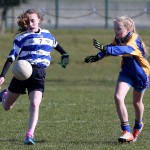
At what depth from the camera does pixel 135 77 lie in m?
9.73

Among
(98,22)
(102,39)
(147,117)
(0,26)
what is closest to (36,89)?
(147,117)

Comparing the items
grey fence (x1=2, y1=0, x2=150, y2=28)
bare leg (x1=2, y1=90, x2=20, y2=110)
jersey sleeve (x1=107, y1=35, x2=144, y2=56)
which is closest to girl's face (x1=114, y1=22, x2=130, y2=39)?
jersey sleeve (x1=107, y1=35, x2=144, y2=56)

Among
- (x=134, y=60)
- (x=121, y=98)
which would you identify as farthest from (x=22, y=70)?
(x=134, y=60)

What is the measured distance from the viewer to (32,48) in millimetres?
9609

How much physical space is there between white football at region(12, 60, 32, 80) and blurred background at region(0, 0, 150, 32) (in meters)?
21.3

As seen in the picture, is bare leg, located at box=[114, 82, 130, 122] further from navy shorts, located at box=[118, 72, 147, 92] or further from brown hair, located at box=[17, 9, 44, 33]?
brown hair, located at box=[17, 9, 44, 33]

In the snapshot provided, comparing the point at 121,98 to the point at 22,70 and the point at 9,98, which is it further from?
the point at 9,98

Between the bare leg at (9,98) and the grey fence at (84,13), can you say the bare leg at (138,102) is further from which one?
the grey fence at (84,13)

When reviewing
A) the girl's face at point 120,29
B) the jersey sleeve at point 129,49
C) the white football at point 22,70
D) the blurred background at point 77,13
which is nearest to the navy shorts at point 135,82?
the jersey sleeve at point 129,49

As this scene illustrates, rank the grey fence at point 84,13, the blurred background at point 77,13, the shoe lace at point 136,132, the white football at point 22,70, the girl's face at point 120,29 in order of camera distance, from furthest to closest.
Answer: the grey fence at point 84,13 < the blurred background at point 77,13 < the shoe lace at point 136,132 < the girl's face at point 120,29 < the white football at point 22,70

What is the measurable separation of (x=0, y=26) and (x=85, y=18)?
6897 mm

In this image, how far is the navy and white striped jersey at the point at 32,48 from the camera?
9.59 metres

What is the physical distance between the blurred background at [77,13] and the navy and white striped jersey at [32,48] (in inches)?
829

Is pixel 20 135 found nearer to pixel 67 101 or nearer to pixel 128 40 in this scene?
pixel 128 40
